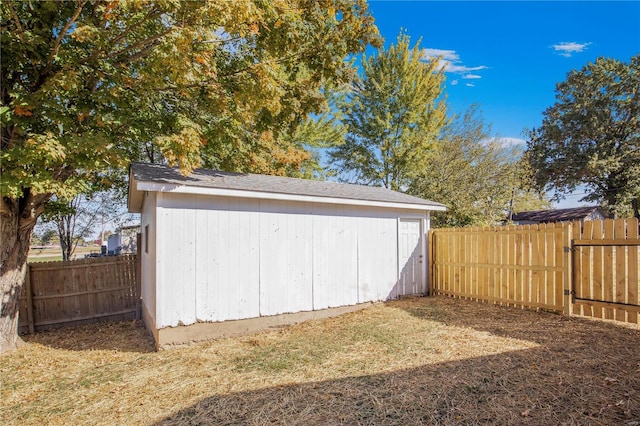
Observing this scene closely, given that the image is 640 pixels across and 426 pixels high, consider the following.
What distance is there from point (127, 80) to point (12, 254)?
3.32 metres

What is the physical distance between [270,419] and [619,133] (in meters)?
28.7

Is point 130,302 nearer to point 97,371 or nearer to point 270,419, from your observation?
point 97,371

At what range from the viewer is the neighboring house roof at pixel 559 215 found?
23.9 metres

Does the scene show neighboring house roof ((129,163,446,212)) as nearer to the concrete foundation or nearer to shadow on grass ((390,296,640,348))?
the concrete foundation

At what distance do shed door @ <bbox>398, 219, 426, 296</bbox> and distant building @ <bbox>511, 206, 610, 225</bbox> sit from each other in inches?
803

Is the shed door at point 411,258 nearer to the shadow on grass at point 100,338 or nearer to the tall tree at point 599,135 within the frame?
the shadow on grass at point 100,338

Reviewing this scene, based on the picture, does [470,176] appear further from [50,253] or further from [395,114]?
[50,253]

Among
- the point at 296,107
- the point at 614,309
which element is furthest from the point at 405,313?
the point at 296,107

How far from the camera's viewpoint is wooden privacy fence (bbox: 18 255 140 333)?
6493 mm

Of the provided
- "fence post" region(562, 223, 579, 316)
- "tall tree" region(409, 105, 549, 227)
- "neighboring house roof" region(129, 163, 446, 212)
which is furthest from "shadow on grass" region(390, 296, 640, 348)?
"tall tree" region(409, 105, 549, 227)

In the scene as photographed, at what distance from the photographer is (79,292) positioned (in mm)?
6965

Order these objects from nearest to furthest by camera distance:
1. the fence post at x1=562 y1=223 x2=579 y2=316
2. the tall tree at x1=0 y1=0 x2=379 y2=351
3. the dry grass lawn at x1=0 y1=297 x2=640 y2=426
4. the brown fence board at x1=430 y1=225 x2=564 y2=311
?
the dry grass lawn at x1=0 y1=297 x2=640 y2=426 → the tall tree at x1=0 y1=0 x2=379 y2=351 → the fence post at x1=562 y1=223 x2=579 y2=316 → the brown fence board at x1=430 y1=225 x2=564 y2=311

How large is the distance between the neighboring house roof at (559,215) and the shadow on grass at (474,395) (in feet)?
77.9

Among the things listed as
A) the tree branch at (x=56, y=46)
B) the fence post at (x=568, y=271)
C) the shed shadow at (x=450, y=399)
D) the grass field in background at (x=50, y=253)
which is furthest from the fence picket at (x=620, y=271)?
the grass field in background at (x=50, y=253)
